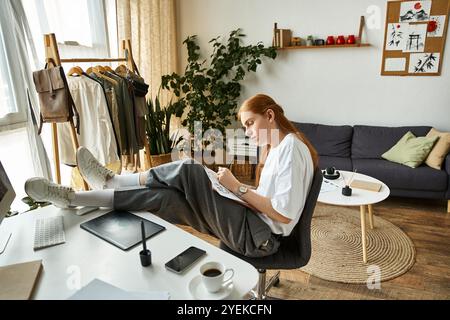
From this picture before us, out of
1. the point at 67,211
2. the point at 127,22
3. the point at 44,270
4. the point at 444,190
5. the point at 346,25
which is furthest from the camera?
the point at 346,25

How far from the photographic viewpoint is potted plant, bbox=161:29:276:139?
348cm

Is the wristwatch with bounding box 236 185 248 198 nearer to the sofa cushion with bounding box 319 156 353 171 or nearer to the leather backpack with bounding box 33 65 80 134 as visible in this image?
the leather backpack with bounding box 33 65 80 134

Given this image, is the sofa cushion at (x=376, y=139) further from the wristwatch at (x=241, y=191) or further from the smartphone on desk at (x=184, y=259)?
the smartphone on desk at (x=184, y=259)

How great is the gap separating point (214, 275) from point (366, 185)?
5.74 feet

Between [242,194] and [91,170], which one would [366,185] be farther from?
[91,170]

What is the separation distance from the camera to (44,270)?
3.16 feet

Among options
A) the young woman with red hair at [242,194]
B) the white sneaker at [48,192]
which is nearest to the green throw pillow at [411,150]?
the young woman with red hair at [242,194]

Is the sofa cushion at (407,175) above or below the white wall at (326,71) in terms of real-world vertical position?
below

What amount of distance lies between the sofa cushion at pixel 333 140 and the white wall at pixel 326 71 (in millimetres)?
257

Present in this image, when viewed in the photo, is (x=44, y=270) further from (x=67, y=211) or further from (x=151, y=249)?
(x=67, y=211)

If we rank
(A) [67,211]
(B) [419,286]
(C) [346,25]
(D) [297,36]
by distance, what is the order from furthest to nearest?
(D) [297,36] < (C) [346,25] < (B) [419,286] < (A) [67,211]

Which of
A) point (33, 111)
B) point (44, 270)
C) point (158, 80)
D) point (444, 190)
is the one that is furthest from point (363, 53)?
point (44, 270)

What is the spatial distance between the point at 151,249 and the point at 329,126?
282cm

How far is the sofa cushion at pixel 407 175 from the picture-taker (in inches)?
107
